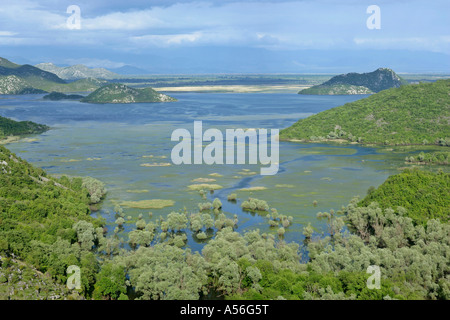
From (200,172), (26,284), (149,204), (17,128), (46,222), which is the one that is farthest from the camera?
(17,128)

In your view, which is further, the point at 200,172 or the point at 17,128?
the point at 17,128

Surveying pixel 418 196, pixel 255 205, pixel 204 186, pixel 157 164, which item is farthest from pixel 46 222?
pixel 157 164

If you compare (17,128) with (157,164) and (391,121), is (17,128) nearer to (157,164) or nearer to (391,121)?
(157,164)

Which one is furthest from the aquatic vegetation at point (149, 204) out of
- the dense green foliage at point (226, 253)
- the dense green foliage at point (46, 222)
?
the dense green foliage at point (46, 222)

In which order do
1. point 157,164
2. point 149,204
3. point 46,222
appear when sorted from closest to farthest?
1. point 46,222
2. point 149,204
3. point 157,164

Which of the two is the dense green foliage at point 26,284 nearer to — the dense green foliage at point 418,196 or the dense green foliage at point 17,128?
the dense green foliage at point 418,196

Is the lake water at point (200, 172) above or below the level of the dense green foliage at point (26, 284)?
above
